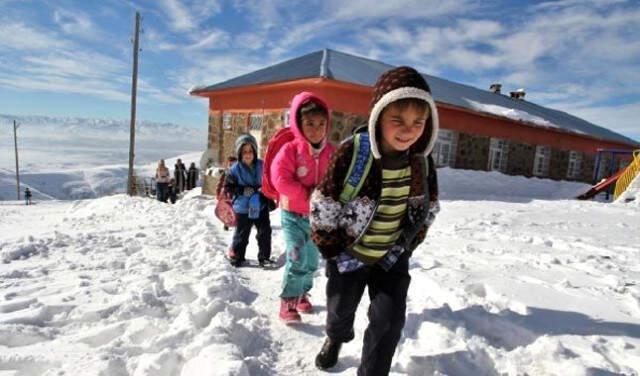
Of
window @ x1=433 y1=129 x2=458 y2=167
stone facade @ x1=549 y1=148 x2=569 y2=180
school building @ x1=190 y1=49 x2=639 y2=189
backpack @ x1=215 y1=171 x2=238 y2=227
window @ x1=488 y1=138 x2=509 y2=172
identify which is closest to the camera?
backpack @ x1=215 y1=171 x2=238 y2=227

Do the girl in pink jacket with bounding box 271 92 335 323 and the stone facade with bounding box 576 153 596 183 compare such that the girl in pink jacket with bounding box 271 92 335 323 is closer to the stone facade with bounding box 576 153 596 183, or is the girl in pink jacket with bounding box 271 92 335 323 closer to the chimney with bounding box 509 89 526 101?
the stone facade with bounding box 576 153 596 183

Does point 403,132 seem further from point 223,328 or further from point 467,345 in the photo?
point 223,328

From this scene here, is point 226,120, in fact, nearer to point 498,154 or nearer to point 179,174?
point 179,174

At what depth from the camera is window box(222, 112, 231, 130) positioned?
659 inches

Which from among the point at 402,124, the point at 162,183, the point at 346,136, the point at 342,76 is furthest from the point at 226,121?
the point at 402,124

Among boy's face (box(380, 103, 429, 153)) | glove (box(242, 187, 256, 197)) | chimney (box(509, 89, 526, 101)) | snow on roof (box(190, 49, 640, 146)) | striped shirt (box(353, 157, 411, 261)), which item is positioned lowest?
glove (box(242, 187, 256, 197))

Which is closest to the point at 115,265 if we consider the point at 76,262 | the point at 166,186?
the point at 76,262

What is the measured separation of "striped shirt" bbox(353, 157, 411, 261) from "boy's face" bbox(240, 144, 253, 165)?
2809 millimetres

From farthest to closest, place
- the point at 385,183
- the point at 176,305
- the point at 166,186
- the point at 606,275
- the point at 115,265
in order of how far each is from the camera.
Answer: the point at 166,186 < the point at 115,265 < the point at 606,275 < the point at 176,305 < the point at 385,183

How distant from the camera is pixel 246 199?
15.1ft

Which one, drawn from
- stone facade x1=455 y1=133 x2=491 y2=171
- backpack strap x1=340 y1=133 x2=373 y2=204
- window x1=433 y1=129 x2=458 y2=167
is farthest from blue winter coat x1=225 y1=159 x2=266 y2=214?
stone facade x1=455 y1=133 x2=491 y2=171

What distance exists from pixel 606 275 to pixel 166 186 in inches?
511

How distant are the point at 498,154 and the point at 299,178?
1761 cm

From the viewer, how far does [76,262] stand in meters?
4.51
